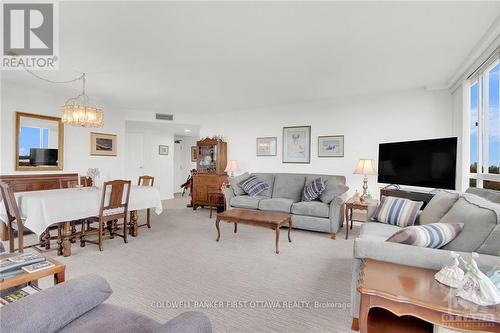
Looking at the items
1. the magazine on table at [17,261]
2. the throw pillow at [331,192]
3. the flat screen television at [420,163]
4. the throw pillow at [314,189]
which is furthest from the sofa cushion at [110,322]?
the flat screen television at [420,163]

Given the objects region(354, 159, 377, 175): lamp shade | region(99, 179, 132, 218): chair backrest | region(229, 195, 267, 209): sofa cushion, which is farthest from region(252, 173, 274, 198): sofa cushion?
region(99, 179, 132, 218): chair backrest

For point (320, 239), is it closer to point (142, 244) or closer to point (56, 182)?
point (142, 244)

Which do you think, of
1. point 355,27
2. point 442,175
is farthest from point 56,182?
point 442,175

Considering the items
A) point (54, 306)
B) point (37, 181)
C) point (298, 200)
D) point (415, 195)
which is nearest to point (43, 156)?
point (37, 181)

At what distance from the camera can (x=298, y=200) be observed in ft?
15.3

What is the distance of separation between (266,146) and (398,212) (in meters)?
3.38

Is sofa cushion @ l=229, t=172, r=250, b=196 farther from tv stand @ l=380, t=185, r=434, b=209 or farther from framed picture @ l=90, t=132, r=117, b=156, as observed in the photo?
framed picture @ l=90, t=132, r=117, b=156

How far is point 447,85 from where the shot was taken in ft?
12.6

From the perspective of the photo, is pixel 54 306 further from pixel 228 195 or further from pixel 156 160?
pixel 156 160

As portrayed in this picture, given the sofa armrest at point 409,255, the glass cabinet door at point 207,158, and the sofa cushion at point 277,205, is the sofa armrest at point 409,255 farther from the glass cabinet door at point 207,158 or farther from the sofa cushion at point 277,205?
the glass cabinet door at point 207,158

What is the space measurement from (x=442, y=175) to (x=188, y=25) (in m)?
3.58

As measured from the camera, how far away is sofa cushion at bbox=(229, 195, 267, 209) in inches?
183

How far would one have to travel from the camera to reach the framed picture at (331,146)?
4.86 m

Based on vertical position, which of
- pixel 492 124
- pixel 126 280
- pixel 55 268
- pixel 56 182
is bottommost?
pixel 126 280
